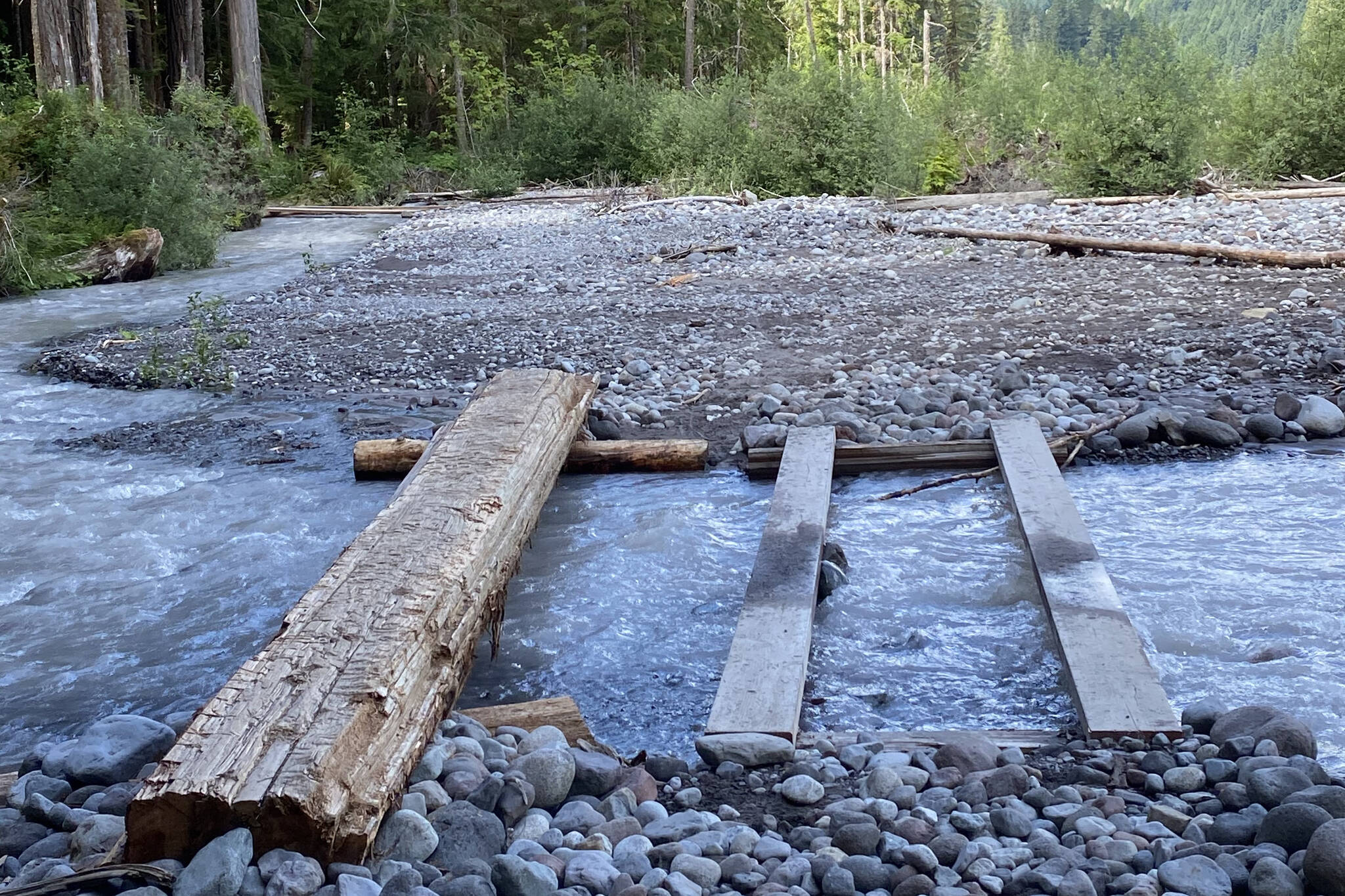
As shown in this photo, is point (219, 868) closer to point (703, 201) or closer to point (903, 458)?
point (903, 458)

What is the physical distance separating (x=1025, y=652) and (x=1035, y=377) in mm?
2801

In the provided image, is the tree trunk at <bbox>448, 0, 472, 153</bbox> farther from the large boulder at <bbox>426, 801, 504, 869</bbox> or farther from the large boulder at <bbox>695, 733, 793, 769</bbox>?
the large boulder at <bbox>426, 801, 504, 869</bbox>

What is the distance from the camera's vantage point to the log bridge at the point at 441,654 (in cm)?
206

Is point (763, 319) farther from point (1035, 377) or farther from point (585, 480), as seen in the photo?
point (585, 480)

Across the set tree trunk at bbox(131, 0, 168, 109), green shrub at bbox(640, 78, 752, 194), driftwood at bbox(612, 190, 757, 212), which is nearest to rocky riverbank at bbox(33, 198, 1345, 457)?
driftwood at bbox(612, 190, 757, 212)

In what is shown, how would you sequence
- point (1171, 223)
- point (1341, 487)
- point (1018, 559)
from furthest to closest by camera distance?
1. point (1171, 223)
2. point (1341, 487)
3. point (1018, 559)

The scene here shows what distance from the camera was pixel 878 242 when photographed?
10734 mm

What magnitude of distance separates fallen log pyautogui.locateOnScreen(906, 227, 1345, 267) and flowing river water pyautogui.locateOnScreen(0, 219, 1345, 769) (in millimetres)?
3843

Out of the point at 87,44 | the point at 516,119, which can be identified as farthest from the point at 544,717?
the point at 516,119

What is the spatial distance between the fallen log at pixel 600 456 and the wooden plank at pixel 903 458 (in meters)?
0.30

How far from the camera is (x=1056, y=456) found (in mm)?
4688

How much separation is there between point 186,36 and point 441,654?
2274 centimetres

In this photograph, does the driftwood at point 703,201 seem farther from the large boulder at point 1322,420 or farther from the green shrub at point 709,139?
the large boulder at point 1322,420

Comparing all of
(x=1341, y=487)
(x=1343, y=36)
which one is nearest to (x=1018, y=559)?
(x=1341, y=487)
